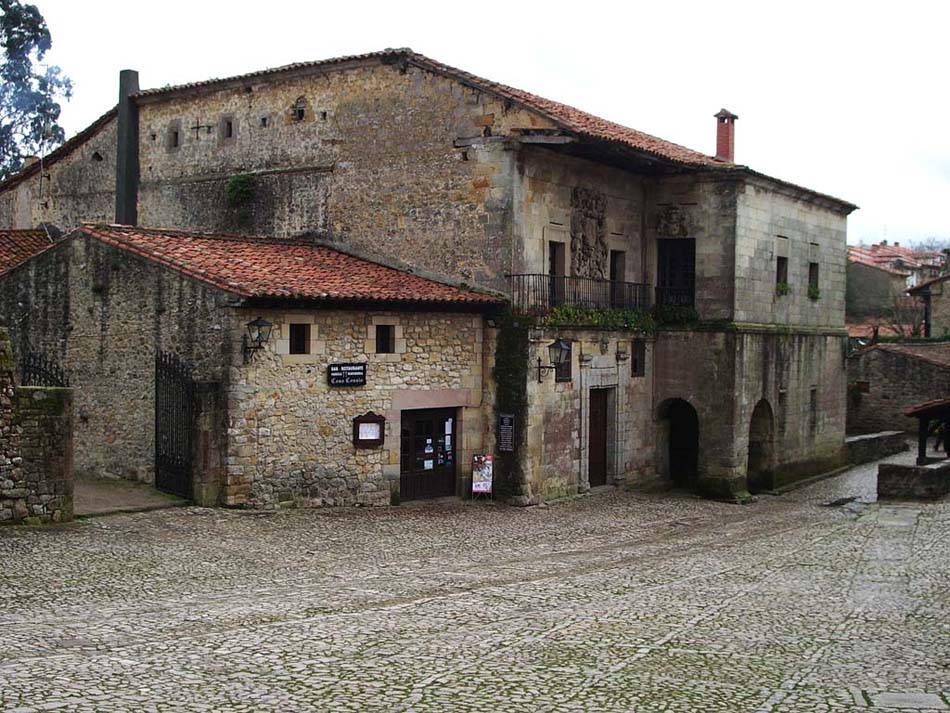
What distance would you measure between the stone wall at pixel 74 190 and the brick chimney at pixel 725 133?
1505cm

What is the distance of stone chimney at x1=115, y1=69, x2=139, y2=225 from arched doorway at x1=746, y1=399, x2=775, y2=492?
15082 mm

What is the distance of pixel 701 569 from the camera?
1436 centimetres

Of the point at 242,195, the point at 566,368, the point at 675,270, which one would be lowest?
the point at 566,368

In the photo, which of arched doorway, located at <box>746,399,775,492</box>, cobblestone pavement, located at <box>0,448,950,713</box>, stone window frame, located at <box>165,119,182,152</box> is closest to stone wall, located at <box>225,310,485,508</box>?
cobblestone pavement, located at <box>0,448,950,713</box>

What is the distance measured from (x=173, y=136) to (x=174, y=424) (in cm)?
994

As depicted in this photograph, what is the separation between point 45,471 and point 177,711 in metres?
7.34

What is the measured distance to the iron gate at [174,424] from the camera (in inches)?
659

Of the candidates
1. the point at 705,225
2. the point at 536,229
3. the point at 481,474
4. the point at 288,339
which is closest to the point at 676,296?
the point at 705,225

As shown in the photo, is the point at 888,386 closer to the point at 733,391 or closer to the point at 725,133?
the point at 725,133

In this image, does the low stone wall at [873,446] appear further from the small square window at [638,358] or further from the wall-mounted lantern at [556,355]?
the wall-mounted lantern at [556,355]

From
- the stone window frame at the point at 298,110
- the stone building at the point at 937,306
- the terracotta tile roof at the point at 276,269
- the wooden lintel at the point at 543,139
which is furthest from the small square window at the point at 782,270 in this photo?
the stone building at the point at 937,306

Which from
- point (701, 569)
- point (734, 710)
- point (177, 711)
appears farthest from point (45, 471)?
point (734, 710)

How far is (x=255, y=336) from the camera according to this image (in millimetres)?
16594

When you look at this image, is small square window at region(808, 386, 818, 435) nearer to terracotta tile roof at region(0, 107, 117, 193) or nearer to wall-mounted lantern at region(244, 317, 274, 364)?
wall-mounted lantern at region(244, 317, 274, 364)
